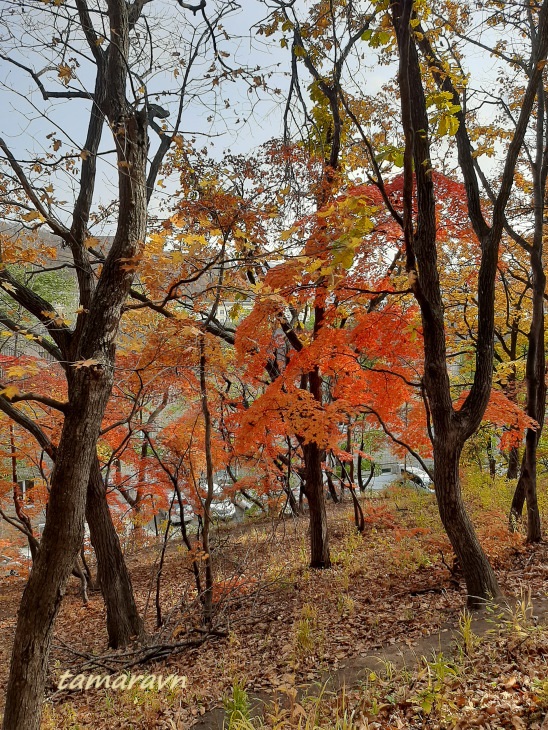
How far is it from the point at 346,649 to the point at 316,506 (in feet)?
11.4

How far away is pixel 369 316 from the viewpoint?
7.23m

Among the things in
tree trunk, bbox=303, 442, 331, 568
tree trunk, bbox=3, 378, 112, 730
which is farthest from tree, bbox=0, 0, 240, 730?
tree trunk, bbox=303, 442, 331, 568

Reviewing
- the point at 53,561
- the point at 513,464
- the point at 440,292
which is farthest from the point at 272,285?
the point at 513,464

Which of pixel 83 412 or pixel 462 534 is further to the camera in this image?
pixel 462 534

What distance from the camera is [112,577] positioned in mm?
6551

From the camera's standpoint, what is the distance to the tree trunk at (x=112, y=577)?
6.43 meters

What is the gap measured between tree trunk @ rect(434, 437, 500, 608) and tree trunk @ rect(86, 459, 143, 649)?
15.1 feet

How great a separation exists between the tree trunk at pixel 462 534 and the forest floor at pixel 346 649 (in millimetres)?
269

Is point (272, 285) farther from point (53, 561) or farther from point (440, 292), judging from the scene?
point (53, 561)

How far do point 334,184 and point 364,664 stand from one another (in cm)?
674

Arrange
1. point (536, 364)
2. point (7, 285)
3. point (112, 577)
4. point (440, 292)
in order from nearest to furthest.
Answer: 1. point (7, 285)
2. point (440, 292)
3. point (112, 577)
4. point (536, 364)

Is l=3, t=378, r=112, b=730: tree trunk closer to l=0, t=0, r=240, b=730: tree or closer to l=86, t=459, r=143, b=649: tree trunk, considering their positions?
l=0, t=0, r=240, b=730: tree

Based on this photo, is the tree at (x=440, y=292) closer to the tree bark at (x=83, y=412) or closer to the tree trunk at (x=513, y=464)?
the tree bark at (x=83, y=412)

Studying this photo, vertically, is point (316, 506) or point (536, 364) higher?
point (536, 364)
